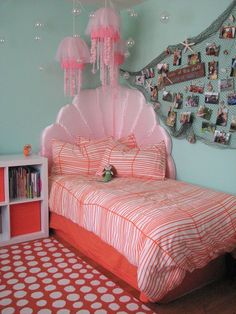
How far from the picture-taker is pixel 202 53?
261 cm

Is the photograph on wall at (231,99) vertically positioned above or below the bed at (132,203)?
above

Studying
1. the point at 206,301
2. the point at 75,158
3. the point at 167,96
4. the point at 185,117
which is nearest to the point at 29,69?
the point at 75,158

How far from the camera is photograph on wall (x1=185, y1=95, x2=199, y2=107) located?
271 centimetres

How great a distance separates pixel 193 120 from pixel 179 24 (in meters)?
0.86

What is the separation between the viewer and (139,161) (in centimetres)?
288

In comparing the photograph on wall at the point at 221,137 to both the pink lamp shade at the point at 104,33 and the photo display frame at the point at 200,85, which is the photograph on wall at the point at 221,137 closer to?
the photo display frame at the point at 200,85

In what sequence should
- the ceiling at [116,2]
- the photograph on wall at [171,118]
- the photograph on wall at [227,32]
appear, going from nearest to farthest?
1. the photograph on wall at [227,32]
2. the photograph on wall at [171,118]
3. the ceiling at [116,2]

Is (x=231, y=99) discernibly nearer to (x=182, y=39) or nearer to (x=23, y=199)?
(x=182, y=39)

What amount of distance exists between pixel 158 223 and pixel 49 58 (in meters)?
2.12

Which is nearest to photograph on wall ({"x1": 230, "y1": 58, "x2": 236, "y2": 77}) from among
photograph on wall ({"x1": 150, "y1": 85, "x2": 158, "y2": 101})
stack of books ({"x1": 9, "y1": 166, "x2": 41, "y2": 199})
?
photograph on wall ({"x1": 150, "y1": 85, "x2": 158, "y2": 101})

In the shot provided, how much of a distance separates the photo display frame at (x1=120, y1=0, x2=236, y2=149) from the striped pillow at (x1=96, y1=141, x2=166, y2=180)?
261 mm

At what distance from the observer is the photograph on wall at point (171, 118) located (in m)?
2.92

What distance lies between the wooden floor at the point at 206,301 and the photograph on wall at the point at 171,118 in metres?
1.39

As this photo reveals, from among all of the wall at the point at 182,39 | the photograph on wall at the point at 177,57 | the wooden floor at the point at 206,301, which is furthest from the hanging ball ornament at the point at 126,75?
the wooden floor at the point at 206,301
